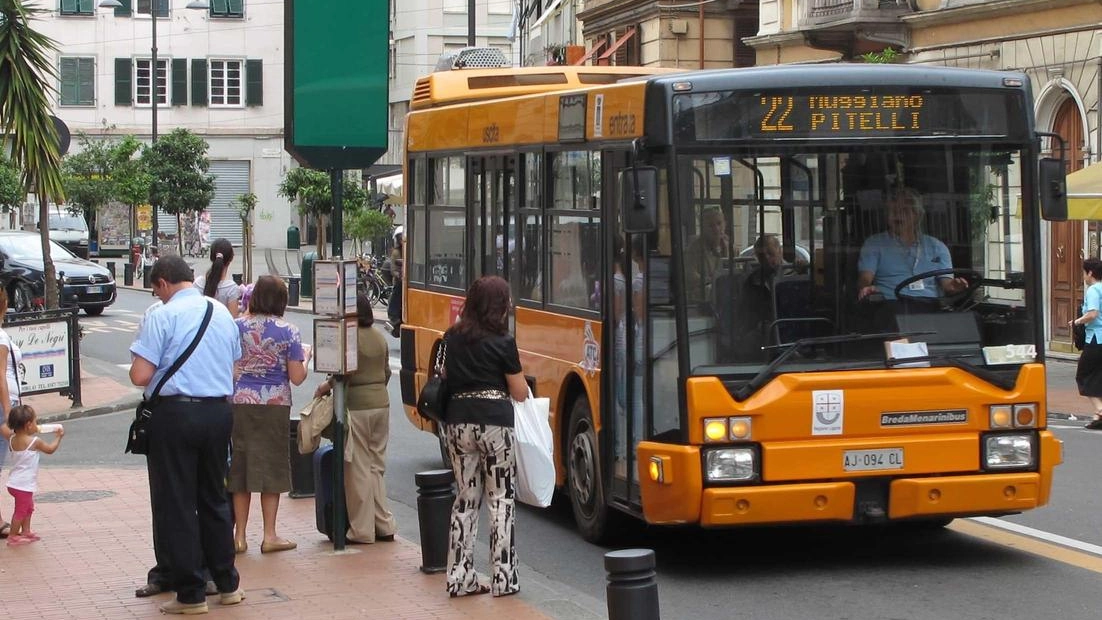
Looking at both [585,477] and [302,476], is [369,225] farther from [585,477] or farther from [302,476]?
[585,477]

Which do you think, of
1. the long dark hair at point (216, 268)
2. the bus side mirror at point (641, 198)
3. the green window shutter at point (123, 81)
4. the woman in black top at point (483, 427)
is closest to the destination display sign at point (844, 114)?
the bus side mirror at point (641, 198)

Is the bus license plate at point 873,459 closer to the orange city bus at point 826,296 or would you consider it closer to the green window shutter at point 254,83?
the orange city bus at point 826,296

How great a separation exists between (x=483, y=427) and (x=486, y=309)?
1.98 feet

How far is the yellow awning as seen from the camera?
69.6ft

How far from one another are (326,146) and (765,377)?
127 inches

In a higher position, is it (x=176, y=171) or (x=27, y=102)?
(x=176, y=171)

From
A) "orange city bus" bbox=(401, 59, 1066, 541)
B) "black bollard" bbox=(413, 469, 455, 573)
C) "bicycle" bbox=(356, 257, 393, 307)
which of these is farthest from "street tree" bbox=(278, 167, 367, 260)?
"orange city bus" bbox=(401, 59, 1066, 541)

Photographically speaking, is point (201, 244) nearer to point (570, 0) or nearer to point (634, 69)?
point (570, 0)


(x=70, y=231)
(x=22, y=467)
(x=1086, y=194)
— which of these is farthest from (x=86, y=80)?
(x=22, y=467)

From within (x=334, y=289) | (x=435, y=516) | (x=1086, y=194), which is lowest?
(x=435, y=516)

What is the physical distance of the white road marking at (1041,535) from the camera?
9969 millimetres

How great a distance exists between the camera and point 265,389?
959 cm

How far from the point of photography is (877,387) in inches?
353

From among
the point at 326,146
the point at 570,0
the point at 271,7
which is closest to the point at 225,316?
the point at 326,146
